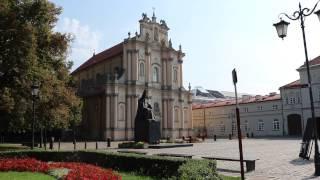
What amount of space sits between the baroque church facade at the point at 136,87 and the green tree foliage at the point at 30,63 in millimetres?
25317

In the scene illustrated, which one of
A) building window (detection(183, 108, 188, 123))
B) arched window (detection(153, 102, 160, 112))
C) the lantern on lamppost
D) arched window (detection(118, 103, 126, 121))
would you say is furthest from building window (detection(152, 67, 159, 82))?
the lantern on lamppost

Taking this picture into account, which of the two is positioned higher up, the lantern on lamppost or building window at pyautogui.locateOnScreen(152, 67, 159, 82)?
building window at pyautogui.locateOnScreen(152, 67, 159, 82)

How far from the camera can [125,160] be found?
16.2 m

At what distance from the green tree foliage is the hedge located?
829cm

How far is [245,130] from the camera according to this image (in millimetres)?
79688

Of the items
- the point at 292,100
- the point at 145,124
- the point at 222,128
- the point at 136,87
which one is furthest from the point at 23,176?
the point at 222,128

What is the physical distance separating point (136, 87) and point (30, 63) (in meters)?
36.1

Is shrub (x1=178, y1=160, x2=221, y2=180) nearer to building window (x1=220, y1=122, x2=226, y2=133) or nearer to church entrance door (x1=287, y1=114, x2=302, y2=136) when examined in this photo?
church entrance door (x1=287, y1=114, x2=302, y2=136)

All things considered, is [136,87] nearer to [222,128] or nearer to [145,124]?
[145,124]

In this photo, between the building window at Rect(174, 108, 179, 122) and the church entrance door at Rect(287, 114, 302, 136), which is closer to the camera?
the church entrance door at Rect(287, 114, 302, 136)

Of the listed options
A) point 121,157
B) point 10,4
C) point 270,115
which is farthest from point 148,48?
point 121,157

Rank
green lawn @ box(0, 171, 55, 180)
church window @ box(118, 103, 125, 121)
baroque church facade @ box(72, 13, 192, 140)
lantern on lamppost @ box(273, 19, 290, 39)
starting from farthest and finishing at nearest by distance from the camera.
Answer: church window @ box(118, 103, 125, 121)
baroque church facade @ box(72, 13, 192, 140)
lantern on lamppost @ box(273, 19, 290, 39)
green lawn @ box(0, 171, 55, 180)

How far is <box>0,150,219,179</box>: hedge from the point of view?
1357 centimetres

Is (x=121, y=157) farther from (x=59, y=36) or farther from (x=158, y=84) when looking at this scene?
(x=158, y=84)
